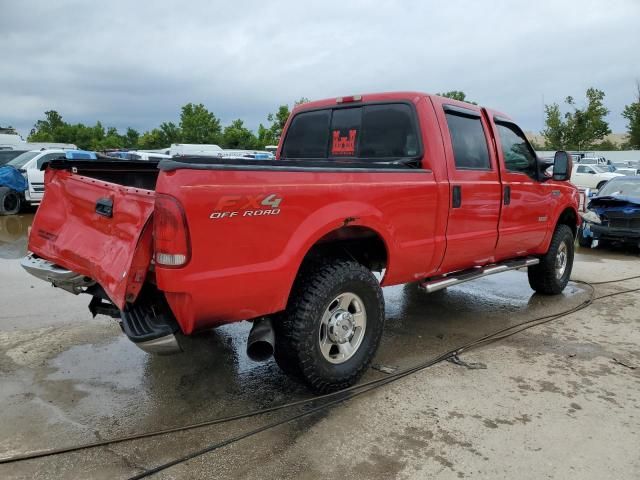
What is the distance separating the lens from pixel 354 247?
4.00 m

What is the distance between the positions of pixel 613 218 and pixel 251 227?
918 cm

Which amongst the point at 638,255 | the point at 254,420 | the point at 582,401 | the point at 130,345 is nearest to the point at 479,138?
the point at 582,401

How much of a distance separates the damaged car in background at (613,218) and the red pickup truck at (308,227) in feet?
17.4

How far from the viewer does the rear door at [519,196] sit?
4.99 meters

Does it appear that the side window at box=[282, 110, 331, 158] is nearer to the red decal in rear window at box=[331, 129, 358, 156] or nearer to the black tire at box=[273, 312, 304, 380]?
the red decal in rear window at box=[331, 129, 358, 156]

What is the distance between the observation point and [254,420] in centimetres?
323

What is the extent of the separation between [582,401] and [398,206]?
181cm

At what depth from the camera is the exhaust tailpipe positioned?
10.1ft

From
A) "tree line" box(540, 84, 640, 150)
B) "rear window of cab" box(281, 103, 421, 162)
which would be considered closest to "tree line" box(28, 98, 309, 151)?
"tree line" box(540, 84, 640, 150)

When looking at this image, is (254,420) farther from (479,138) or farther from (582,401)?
(479,138)

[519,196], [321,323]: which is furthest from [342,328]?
[519,196]

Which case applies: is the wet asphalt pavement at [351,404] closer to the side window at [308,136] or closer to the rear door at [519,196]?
the rear door at [519,196]

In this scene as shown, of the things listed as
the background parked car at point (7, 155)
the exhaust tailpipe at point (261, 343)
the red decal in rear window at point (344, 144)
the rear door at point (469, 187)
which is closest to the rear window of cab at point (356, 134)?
the red decal in rear window at point (344, 144)

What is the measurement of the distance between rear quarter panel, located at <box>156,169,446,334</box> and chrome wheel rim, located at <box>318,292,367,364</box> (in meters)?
0.47
